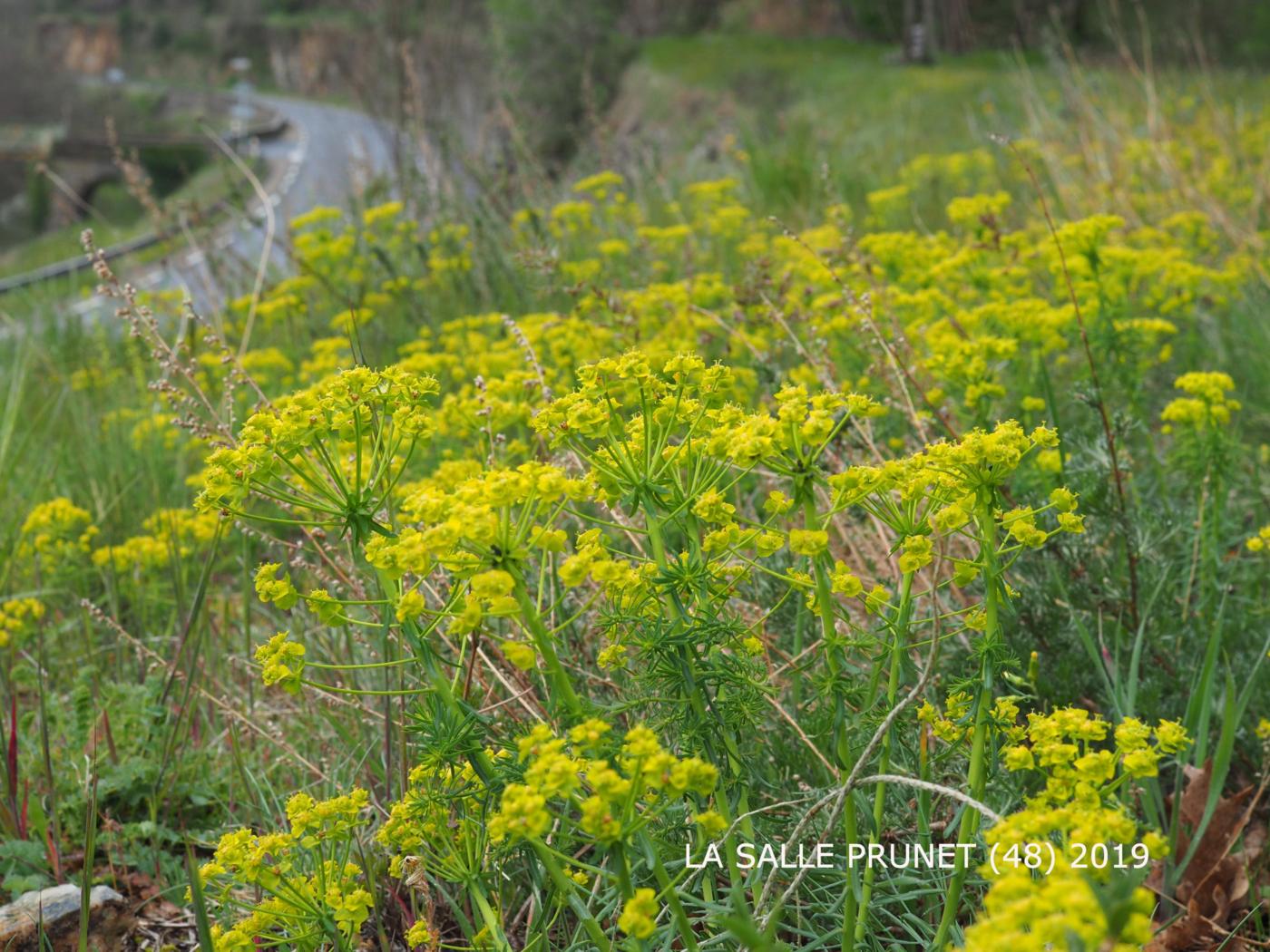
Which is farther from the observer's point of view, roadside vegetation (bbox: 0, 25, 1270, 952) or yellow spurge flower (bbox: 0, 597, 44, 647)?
yellow spurge flower (bbox: 0, 597, 44, 647)

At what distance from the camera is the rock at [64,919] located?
209cm

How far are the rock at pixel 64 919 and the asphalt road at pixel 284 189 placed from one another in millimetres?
2117

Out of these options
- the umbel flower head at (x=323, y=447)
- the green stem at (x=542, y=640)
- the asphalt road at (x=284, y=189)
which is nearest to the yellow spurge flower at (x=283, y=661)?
the umbel flower head at (x=323, y=447)

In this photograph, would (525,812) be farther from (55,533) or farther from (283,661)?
(55,533)

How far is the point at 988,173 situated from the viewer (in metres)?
7.53

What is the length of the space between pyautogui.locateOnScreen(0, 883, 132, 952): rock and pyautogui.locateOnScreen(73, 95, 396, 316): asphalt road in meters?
2.12

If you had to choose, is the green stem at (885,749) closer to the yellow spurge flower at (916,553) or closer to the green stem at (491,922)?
the yellow spurge flower at (916,553)

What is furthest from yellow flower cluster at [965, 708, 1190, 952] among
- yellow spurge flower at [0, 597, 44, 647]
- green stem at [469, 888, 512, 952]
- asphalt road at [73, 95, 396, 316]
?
asphalt road at [73, 95, 396, 316]

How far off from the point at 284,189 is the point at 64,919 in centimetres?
1900

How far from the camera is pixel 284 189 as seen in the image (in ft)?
64.1

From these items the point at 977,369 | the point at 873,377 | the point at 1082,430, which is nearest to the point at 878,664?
the point at 977,369

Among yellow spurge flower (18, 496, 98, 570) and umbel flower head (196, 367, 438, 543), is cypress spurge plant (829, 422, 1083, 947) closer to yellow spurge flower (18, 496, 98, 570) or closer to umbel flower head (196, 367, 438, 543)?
umbel flower head (196, 367, 438, 543)

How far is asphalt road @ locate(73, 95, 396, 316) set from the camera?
614cm

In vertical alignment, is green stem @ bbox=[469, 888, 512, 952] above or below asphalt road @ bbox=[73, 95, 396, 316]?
below
